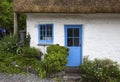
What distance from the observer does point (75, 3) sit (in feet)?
46.8

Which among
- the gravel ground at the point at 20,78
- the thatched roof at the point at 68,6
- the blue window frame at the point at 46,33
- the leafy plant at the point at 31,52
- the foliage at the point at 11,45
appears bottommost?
the gravel ground at the point at 20,78

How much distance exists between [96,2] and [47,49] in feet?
10.3

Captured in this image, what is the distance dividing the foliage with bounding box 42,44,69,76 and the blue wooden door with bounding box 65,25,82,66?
3.68 feet

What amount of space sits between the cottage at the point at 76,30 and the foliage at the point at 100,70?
2.17 ft

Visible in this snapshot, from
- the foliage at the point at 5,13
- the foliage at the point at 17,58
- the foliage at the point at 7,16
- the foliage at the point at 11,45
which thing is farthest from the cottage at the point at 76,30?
the foliage at the point at 5,13

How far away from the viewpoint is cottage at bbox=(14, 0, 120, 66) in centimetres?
1444

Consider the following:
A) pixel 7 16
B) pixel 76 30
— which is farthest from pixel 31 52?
pixel 7 16

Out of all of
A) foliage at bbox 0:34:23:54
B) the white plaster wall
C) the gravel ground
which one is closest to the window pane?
the white plaster wall

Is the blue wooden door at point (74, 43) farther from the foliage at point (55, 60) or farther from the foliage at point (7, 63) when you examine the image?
the foliage at point (7, 63)

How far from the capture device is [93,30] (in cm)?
1458

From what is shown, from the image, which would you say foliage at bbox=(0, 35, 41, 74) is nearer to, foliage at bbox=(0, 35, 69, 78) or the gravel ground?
foliage at bbox=(0, 35, 69, 78)

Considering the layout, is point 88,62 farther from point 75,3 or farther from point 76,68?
point 75,3

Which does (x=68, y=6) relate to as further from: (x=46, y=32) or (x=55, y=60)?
(x=55, y=60)

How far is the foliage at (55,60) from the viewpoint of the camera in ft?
42.9
